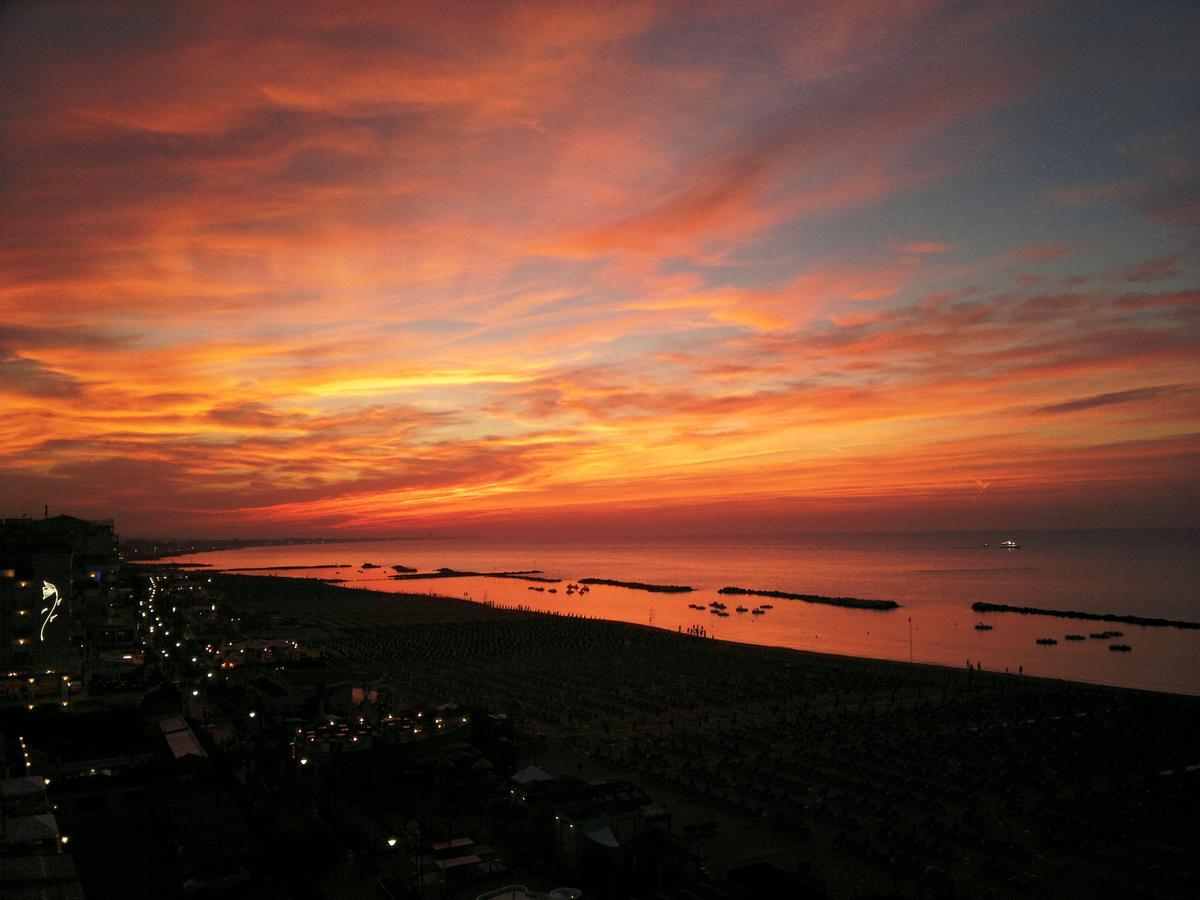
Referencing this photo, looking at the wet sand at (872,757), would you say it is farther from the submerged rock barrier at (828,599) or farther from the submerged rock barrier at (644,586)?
the submerged rock barrier at (644,586)

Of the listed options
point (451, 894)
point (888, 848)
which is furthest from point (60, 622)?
point (888, 848)

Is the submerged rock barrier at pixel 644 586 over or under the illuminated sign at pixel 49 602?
under

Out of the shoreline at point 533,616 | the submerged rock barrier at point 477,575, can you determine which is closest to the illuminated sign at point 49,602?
the shoreline at point 533,616

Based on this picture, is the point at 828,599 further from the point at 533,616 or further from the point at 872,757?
the point at 872,757

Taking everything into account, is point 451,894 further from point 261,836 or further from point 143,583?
point 143,583

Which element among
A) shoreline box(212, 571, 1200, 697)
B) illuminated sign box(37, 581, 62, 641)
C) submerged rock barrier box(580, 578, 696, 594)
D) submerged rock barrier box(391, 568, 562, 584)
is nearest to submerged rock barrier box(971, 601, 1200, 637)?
shoreline box(212, 571, 1200, 697)

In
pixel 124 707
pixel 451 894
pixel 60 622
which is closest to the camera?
pixel 451 894
